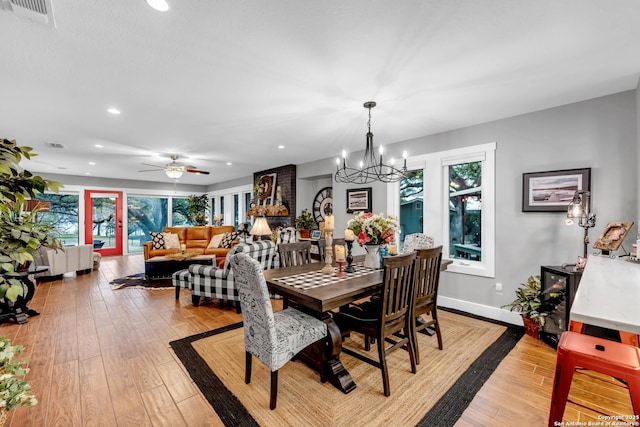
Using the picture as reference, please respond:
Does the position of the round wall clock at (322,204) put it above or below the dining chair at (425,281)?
above

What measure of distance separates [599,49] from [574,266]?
1884 mm

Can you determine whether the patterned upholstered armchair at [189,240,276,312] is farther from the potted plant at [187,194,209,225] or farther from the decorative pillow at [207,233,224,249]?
the potted plant at [187,194,209,225]

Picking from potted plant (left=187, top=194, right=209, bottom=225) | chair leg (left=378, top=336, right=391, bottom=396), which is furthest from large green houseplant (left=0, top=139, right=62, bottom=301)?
potted plant (left=187, top=194, right=209, bottom=225)

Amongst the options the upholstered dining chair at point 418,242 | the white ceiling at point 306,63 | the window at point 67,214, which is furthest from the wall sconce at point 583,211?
the window at point 67,214

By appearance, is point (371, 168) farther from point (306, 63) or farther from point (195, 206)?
point (195, 206)

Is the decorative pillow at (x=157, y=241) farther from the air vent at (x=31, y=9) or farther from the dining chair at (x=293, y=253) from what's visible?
the air vent at (x=31, y=9)

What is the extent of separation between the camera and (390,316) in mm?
2074

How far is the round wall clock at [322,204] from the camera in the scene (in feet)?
20.1

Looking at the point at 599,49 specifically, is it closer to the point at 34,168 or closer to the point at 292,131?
the point at 292,131

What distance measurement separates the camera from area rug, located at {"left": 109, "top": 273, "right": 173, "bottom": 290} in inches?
192

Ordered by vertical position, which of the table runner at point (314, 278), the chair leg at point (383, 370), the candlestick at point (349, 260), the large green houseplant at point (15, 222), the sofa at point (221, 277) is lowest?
the chair leg at point (383, 370)

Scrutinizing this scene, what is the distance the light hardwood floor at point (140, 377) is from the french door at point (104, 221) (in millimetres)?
5579

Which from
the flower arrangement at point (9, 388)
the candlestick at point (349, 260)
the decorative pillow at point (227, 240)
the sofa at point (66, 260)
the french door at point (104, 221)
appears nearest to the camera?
the flower arrangement at point (9, 388)

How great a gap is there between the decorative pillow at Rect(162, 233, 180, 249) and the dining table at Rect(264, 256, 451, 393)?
4.77m
